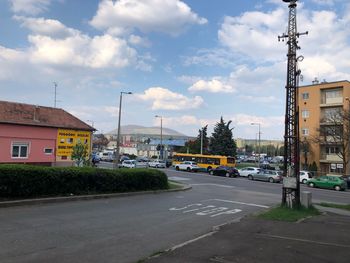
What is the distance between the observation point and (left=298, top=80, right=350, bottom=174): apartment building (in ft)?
199

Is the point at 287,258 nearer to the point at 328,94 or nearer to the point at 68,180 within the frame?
the point at 68,180

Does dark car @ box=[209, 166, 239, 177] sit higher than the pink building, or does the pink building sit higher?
the pink building

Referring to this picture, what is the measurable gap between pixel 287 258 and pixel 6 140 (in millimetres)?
27401

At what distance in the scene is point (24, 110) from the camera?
113ft

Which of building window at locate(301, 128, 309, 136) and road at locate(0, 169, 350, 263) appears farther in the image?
building window at locate(301, 128, 309, 136)

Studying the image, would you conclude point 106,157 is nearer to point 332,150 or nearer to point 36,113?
point 332,150

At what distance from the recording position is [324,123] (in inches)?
2502

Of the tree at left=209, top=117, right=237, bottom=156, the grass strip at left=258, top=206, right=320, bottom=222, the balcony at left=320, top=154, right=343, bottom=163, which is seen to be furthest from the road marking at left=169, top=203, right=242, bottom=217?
the tree at left=209, top=117, right=237, bottom=156

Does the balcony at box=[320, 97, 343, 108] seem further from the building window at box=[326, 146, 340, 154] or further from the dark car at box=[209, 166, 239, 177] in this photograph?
the dark car at box=[209, 166, 239, 177]

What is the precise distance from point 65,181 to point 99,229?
6.28 m

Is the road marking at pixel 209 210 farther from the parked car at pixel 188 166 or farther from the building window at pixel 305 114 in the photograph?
the building window at pixel 305 114

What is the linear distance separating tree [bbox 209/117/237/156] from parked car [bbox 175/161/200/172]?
2308 cm

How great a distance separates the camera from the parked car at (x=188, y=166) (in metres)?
62.2

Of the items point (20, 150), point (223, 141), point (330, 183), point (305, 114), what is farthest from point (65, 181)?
point (223, 141)
